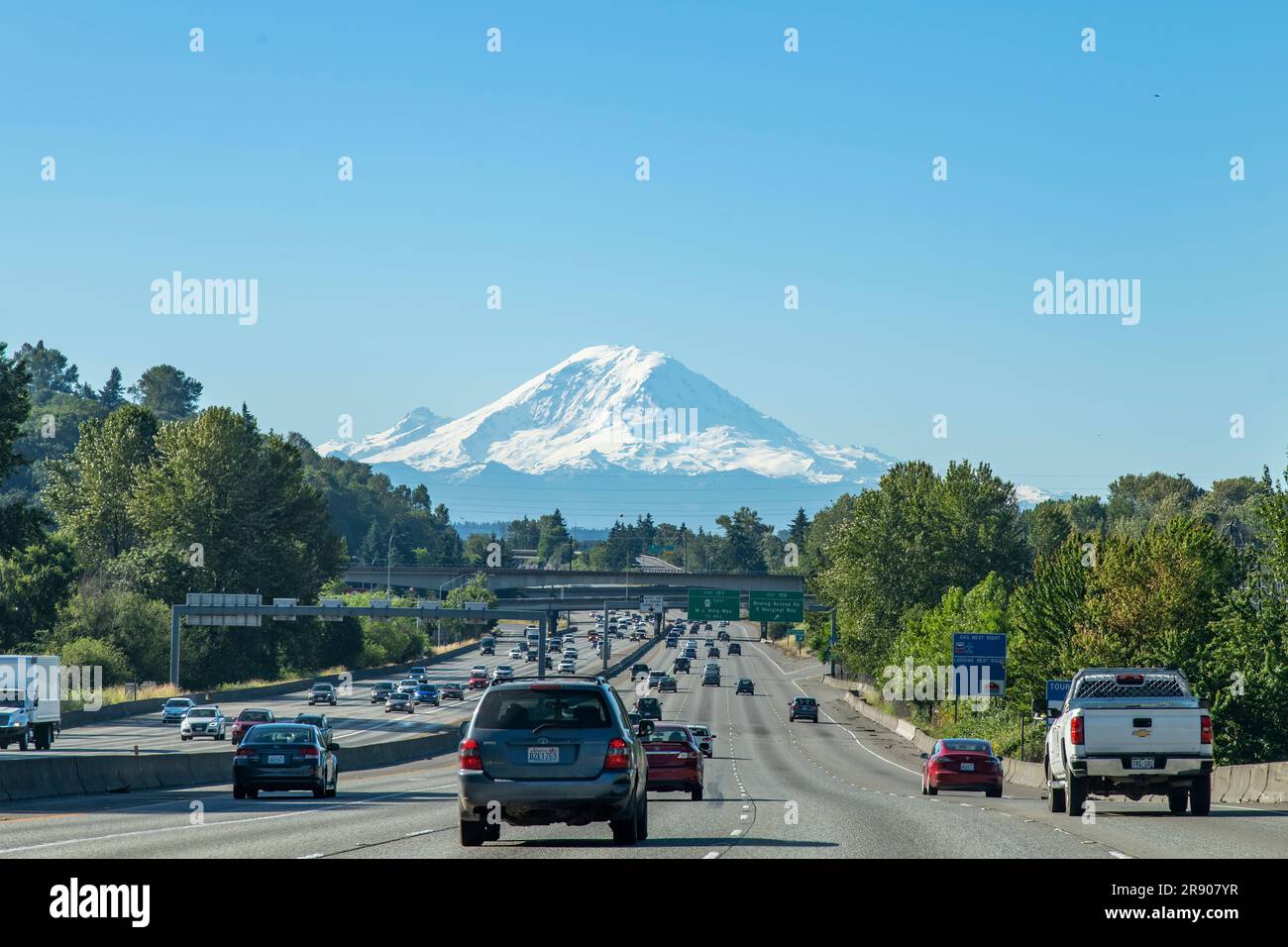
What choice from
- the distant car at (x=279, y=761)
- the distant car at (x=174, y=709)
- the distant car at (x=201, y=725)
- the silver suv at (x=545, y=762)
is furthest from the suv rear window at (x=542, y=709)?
the distant car at (x=174, y=709)

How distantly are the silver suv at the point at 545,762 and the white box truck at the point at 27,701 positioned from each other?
4503cm

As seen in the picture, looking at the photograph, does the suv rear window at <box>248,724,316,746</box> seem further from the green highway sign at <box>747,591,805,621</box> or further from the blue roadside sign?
the green highway sign at <box>747,591,805,621</box>

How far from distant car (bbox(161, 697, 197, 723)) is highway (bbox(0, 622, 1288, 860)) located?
43.3 metres

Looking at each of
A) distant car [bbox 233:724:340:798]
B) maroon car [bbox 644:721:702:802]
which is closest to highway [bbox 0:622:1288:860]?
maroon car [bbox 644:721:702:802]

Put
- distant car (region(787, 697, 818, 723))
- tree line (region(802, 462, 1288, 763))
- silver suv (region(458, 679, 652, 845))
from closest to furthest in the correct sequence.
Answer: silver suv (region(458, 679, 652, 845))
tree line (region(802, 462, 1288, 763))
distant car (region(787, 697, 818, 723))

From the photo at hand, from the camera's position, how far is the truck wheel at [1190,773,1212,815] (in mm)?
27531

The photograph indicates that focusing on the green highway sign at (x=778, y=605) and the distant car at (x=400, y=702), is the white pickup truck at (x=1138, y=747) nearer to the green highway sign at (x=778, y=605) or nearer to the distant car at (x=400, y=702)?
the distant car at (x=400, y=702)

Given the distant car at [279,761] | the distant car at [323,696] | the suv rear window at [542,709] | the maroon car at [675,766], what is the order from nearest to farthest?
1. the suv rear window at [542,709]
2. the distant car at [279,761]
3. the maroon car at [675,766]
4. the distant car at [323,696]

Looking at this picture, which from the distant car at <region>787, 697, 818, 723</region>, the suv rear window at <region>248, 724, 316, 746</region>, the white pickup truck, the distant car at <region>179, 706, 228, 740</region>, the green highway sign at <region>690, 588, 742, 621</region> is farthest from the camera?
the green highway sign at <region>690, 588, 742, 621</region>

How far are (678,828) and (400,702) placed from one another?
8266 centimetres

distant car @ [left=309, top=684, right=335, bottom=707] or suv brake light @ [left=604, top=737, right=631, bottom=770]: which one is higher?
suv brake light @ [left=604, top=737, right=631, bottom=770]

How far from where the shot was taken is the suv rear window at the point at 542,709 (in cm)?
1936
